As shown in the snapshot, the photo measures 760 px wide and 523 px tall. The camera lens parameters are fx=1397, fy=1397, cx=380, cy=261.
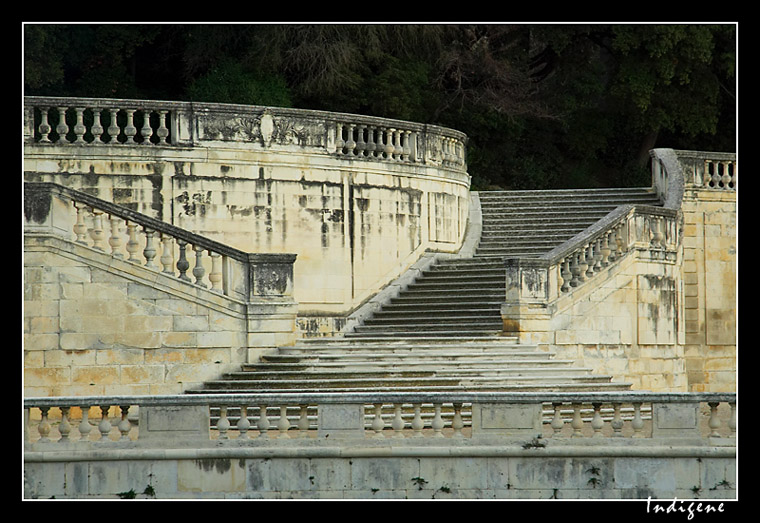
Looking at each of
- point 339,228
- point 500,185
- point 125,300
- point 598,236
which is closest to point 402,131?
point 339,228

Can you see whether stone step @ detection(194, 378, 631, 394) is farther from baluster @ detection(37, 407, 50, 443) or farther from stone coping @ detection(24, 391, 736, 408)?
baluster @ detection(37, 407, 50, 443)

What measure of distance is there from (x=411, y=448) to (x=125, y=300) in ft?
17.7

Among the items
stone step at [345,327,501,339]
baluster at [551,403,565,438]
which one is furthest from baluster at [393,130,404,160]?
baluster at [551,403,565,438]

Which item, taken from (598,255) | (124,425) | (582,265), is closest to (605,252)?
(598,255)

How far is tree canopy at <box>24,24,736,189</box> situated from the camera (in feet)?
92.5

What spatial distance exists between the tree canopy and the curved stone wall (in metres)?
5.25

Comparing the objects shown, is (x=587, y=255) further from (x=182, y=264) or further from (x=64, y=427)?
(x=64, y=427)

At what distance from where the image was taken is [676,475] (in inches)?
585

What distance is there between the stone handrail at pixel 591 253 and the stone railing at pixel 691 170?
2360 mm

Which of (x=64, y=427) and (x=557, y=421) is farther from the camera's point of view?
(x=557, y=421)

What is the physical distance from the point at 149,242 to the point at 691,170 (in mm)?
12015

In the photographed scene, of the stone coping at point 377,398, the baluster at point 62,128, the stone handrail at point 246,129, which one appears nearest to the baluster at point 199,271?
the stone handrail at point 246,129

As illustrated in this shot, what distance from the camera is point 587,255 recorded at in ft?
72.4

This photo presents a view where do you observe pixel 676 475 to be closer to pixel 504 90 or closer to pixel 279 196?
pixel 279 196
